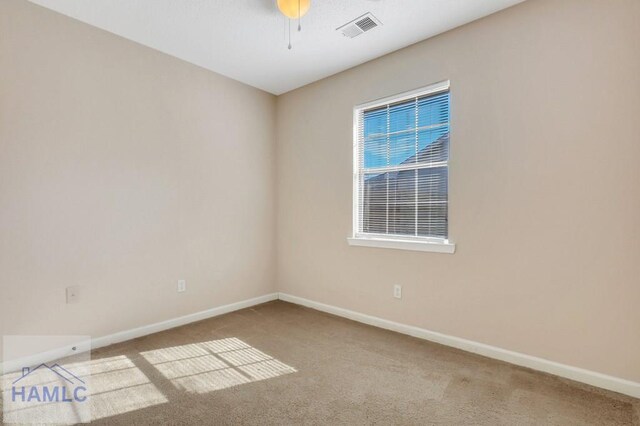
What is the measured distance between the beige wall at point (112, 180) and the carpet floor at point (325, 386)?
22.3 inches

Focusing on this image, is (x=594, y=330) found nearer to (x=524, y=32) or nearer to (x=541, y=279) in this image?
(x=541, y=279)

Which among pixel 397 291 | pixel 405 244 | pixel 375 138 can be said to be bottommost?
pixel 397 291

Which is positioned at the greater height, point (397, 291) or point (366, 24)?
point (366, 24)

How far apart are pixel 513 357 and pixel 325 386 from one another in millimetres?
1447

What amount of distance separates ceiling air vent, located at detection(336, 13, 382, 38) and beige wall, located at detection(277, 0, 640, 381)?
515 millimetres

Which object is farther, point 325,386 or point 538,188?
point 538,188

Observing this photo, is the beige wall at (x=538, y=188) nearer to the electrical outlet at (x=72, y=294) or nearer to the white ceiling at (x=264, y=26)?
the white ceiling at (x=264, y=26)

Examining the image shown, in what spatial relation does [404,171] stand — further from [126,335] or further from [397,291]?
[126,335]

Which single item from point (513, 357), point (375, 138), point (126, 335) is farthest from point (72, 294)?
point (513, 357)

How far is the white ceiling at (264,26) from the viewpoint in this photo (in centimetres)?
235

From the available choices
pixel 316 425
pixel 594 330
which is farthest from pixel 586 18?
pixel 316 425

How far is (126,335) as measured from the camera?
279 cm

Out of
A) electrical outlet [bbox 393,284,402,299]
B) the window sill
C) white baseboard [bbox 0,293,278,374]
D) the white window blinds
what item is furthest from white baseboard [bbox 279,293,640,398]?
white baseboard [bbox 0,293,278,374]

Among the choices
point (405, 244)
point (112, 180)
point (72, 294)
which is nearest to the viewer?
point (72, 294)
